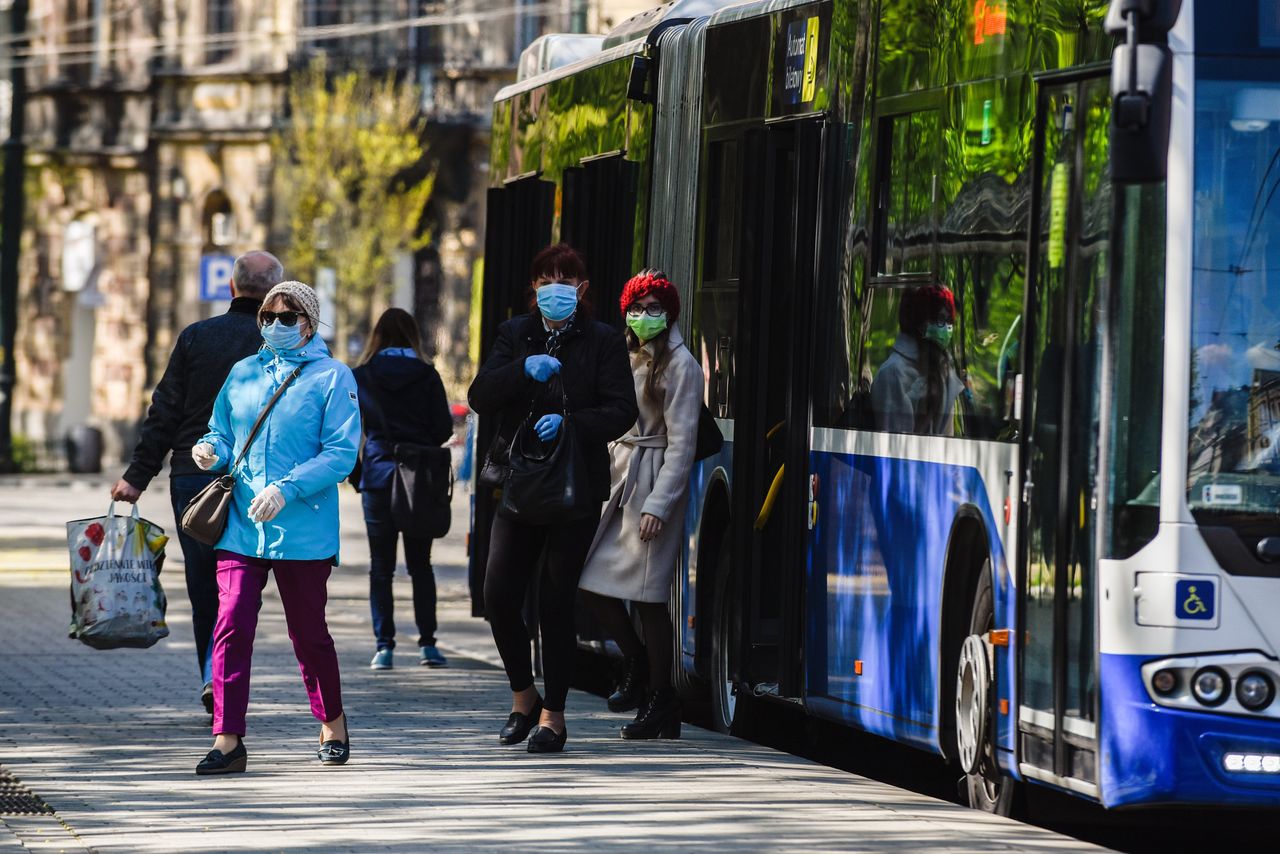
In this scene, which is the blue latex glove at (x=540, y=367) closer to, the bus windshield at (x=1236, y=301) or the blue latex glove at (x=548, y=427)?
the blue latex glove at (x=548, y=427)

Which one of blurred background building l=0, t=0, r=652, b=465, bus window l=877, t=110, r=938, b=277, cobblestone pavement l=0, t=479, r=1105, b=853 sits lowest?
cobblestone pavement l=0, t=479, r=1105, b=853

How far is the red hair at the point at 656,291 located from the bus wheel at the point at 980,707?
2.14 meters

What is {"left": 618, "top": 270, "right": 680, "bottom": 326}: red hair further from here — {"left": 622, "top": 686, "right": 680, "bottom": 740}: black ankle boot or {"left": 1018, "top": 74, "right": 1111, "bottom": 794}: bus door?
{"left": 1018, "top": 74, "right": 1111, "bottom": 794}: bus door

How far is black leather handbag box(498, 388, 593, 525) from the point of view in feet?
33.8

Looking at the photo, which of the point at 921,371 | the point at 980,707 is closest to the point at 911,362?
the point at 921,371

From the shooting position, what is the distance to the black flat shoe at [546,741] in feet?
34.7

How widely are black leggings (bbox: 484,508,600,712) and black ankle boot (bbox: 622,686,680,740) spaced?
1.87 feet

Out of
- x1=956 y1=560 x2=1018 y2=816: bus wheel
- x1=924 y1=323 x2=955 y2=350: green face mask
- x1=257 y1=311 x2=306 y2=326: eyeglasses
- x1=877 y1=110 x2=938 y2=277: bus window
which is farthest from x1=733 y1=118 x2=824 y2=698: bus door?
x1=257 y1=311 x2=306 y2=326: eyeglasses

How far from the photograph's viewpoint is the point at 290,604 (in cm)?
992

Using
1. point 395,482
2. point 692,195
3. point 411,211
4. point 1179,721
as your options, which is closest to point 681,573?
point 692,195

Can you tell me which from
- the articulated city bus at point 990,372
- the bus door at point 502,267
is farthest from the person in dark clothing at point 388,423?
the articulated city bus at point 990,372

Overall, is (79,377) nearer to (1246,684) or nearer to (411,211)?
(411,211)

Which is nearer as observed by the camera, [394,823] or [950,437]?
[394,823]

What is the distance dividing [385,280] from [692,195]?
140 feet
